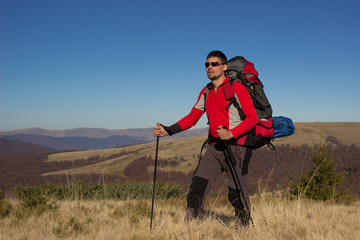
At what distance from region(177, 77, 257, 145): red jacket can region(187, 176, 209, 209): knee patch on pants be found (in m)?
0.63

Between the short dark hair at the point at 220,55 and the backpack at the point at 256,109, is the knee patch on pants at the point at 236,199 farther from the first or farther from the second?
the short dark hair at the point at 220,55

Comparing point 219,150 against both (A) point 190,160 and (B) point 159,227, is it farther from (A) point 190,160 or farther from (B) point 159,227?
(A) point 190,160

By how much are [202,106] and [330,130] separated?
119674mm

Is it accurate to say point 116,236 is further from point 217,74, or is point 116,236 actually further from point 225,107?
point 217,74

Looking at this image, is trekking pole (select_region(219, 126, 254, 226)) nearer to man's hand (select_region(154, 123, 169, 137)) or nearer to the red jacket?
the red jacket

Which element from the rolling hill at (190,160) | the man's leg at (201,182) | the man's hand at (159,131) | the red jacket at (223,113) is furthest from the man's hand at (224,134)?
the rolling hill at (190,160)

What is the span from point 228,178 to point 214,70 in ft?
4.78

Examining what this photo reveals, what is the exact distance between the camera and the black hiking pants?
3424 millimetres

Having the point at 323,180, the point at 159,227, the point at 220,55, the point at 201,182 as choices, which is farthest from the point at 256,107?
the point at 323,180

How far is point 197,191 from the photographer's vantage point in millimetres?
3482

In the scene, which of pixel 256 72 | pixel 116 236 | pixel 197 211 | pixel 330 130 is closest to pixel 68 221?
pixel 116 236

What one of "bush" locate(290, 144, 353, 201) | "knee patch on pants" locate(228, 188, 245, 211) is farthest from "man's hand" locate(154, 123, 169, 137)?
"bush" locate(290, 144, 353, 201)

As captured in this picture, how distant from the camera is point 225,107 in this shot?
3387 millimetres

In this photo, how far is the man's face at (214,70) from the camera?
3.55 m
